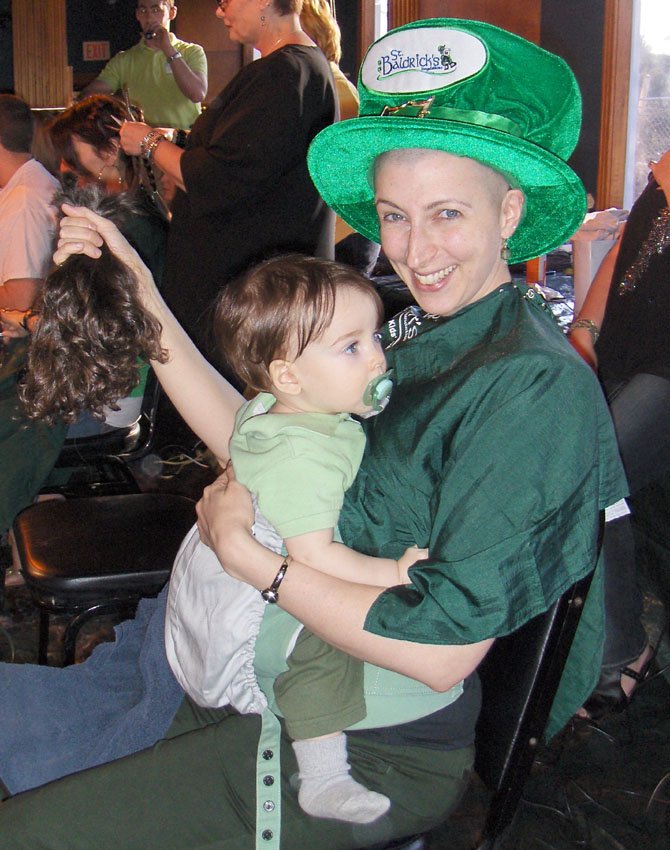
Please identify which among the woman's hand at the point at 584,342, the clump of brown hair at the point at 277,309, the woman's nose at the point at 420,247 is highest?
the woman's nose at the point at 420,247

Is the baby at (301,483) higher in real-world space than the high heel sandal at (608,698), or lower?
higher

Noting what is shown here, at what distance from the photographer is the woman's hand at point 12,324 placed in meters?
2.81

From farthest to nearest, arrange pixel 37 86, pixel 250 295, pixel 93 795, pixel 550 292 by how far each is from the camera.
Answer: pixel 37 86
pixel 550 292
pixel 250 295
pixel 93 795

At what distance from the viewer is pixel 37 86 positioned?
8086mm

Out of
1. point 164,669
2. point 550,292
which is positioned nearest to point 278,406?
point 164,669

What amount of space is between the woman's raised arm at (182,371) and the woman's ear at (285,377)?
0.26 meters

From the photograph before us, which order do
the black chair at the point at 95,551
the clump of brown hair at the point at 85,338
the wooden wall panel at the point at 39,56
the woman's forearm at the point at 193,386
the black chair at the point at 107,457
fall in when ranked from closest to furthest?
the clump of brown hair at the point at 85,338 → the woman's forearm at the point at 193,386 → the black chair at the point at 95,551 → the black chair at the point at 107,457 → the wooden wall panel at the point at 39,56

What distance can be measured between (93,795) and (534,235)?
97 cm

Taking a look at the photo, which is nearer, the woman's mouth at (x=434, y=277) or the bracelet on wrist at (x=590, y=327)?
the woman's mouth at (x=434, y=277)

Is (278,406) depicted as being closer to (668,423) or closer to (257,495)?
(257,495)

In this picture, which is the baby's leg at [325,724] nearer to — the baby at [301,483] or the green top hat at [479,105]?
the baby at [301,483]

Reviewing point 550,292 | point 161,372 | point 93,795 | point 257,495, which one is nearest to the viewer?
point 93,795

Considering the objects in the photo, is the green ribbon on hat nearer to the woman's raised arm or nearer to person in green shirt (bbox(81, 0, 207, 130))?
the woman's raised arm

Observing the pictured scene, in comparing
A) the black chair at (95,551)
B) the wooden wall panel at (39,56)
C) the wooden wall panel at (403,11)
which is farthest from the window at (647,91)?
the wooden wall panel at (39,56)
